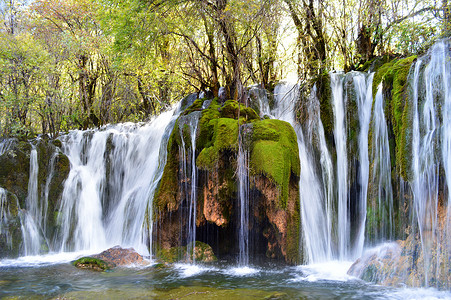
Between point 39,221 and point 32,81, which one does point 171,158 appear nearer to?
point 39,221

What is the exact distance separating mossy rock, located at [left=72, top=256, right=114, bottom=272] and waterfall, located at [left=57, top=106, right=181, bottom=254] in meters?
1.44

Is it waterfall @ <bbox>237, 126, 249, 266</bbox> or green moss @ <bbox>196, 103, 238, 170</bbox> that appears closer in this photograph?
waterfall @ <bbox>237, 126, 249, 266</bbox>

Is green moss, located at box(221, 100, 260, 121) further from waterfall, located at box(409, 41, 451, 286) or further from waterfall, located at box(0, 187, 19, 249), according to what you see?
waterfall, located at box(0, 187, 19, 249)

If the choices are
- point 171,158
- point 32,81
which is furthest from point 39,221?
point 32,81

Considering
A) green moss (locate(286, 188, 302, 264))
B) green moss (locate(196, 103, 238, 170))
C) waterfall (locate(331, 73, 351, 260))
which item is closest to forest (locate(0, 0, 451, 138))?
waterfall (locate(331, 73, 351, 260))

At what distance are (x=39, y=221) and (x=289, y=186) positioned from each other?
830 cm

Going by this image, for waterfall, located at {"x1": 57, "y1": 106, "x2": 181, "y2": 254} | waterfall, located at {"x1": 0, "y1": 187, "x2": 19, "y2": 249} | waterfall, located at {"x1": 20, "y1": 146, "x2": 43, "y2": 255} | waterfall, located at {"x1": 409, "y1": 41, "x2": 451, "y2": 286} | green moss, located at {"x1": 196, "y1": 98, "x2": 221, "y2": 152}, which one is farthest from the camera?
waterfall, located at {"x1": 57, "y1": 106, "x2": 181, "y2": 254}

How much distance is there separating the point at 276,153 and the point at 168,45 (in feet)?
37.4

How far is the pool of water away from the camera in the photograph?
20.9 feet

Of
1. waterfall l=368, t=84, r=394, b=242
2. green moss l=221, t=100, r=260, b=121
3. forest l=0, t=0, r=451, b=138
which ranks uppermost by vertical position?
forest l=0, t=0, r=451, b=138

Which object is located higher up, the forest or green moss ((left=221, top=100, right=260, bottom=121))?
the forest

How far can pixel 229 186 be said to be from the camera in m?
9.05

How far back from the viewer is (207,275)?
7.83 metres

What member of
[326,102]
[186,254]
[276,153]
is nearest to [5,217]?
[186,254]
